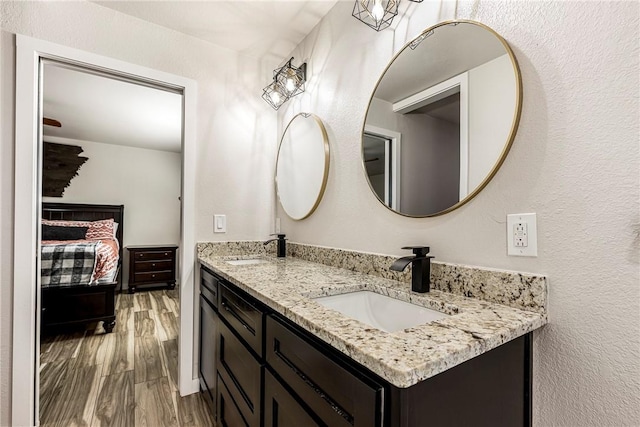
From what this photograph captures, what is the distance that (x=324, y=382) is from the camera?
0.71 meters

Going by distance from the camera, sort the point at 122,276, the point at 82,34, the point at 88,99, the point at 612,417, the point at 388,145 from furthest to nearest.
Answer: the point at 122,276, the point at 88,99, the point at 82,34, the point at 388,145, the point at 612,417

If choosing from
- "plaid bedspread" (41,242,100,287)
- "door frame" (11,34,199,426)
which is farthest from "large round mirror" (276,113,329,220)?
"plaid bedspread" (41,242,100,287)

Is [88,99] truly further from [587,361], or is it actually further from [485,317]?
[587,361]

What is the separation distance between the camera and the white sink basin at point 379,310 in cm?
101

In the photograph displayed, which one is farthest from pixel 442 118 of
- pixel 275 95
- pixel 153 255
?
pixel 153 255

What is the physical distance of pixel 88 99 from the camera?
3043 mm

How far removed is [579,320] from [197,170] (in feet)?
6.69

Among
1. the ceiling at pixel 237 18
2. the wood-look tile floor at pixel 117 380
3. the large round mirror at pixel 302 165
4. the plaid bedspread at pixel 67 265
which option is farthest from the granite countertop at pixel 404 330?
the plaid bedspread at pixel 67 265

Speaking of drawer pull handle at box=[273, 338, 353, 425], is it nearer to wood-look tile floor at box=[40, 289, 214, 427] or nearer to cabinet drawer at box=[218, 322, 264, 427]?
cabinet drawer at box=[218, 322, 264, 427]

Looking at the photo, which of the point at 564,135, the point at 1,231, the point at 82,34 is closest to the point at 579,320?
the point at 564,135

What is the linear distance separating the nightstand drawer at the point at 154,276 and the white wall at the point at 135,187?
541 mm

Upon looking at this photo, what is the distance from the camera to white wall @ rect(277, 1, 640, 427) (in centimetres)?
71

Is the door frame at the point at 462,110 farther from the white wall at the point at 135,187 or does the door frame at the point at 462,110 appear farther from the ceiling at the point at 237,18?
the white wall at the point at 135,187

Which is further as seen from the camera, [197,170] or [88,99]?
[88,99]
